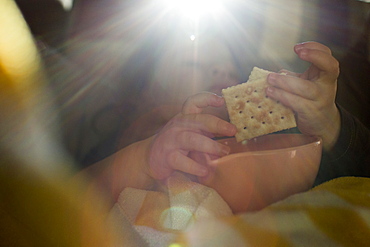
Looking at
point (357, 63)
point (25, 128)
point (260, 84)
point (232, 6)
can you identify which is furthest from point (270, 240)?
point (357, 63)

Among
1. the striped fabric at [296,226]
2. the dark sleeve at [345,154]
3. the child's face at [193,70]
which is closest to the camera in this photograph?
the striped fabric at [296,226]

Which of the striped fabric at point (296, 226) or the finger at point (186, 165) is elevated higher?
the finger at point (186, 165)

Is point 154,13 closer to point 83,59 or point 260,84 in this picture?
point 83,59

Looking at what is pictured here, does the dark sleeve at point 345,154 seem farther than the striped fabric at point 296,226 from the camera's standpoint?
Yes

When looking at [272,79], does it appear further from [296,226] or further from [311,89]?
[296,226]

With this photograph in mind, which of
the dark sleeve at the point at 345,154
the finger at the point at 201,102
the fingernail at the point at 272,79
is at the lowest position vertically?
the dark sleeve at the point at 345,154

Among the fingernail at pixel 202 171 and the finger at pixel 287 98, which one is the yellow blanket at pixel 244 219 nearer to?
the fingernail at pixel 202 171

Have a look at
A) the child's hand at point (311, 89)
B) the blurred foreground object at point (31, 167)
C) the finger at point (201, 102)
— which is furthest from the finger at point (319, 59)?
the blurred foreground object at point (31, 167)

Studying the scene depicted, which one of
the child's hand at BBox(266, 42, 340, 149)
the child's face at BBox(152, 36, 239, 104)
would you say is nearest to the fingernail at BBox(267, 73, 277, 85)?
the child's hand at BBox(266, 42, 340, 149)

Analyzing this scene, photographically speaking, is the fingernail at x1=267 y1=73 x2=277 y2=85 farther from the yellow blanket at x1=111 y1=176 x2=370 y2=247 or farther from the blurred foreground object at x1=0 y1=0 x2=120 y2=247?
the blurred foreground object at x1=0 y1=0 x2=120 y2=247
